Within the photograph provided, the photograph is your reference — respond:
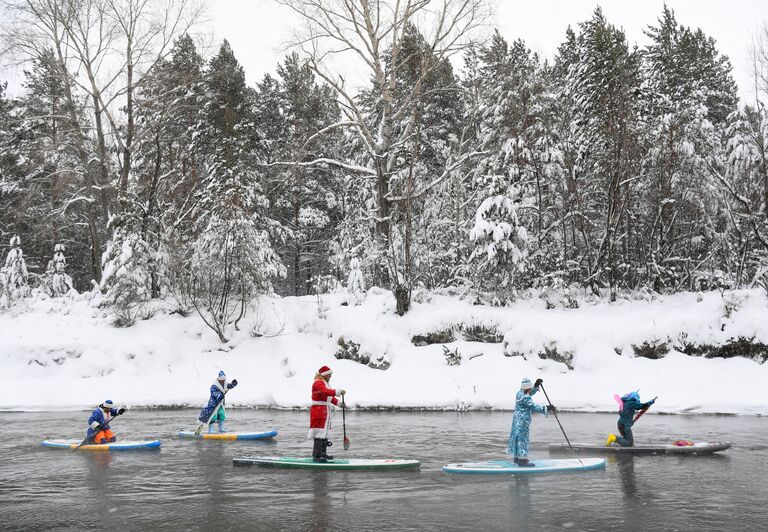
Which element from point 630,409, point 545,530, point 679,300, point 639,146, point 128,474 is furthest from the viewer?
point 639,146

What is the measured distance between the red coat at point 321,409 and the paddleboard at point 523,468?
2235 mm

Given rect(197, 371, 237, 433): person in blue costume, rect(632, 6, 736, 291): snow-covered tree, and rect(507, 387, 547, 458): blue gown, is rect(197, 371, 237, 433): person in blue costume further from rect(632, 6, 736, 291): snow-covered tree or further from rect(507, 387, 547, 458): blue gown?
rect(632, 6, 736, 291): snow-covered tree

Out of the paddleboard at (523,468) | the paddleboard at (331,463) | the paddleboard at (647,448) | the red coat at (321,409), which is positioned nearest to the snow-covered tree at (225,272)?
the paddleboard at (331,463)

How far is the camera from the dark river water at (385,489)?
24.7ft

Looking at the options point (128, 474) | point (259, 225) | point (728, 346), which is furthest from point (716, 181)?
point (128, 474)

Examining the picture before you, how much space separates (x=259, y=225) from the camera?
3462 centimetres

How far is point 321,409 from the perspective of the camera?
11117 millimetres

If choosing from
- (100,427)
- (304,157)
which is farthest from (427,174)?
(100,427)

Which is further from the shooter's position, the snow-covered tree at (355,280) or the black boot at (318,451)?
the snow-covered tree at (355,280)

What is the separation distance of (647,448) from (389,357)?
42.8ft

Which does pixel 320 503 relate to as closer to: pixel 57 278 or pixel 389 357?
pixel 389 357

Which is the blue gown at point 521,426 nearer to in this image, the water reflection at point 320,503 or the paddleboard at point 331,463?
the paddleboard at point 331,463

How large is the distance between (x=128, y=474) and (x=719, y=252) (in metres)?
27.5

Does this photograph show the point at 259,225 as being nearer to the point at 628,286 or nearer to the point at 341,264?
the point at 341,264
